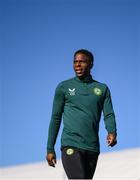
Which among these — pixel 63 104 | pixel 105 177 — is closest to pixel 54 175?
pixel 105 177

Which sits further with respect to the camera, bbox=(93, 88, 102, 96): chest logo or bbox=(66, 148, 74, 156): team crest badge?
bbox=(93, 88, 102, 96): chest logo

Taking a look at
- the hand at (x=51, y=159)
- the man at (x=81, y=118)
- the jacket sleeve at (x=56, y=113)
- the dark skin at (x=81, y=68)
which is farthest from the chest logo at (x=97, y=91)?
the hand at (x=51, y=159)

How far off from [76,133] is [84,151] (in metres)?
0.17

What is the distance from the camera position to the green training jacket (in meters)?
5.41

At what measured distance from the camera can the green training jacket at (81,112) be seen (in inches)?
213

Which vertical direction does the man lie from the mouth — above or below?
below

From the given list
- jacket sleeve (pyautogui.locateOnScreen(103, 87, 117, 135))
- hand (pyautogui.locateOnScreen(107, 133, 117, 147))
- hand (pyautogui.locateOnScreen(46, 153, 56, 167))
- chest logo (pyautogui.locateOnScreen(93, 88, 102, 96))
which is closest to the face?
chest logo (pyautogui.locateOnScreen(93, 88, 102, 96))

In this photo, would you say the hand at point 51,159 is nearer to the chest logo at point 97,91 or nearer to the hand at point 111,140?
the hand at point 111,140

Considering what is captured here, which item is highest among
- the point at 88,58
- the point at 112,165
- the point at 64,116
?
the point at 88,58

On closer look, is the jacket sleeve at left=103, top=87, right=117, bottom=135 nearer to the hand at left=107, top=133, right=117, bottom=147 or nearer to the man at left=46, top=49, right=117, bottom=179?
the man at left=46, top=49, right=117, bottom=179

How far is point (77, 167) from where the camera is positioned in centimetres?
534

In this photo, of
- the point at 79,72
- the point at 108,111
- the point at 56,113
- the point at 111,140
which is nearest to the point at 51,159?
the point at 56,113

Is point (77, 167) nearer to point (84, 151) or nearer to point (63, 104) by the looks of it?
point (84, 151)

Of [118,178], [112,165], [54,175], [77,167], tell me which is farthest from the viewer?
[112,165]
